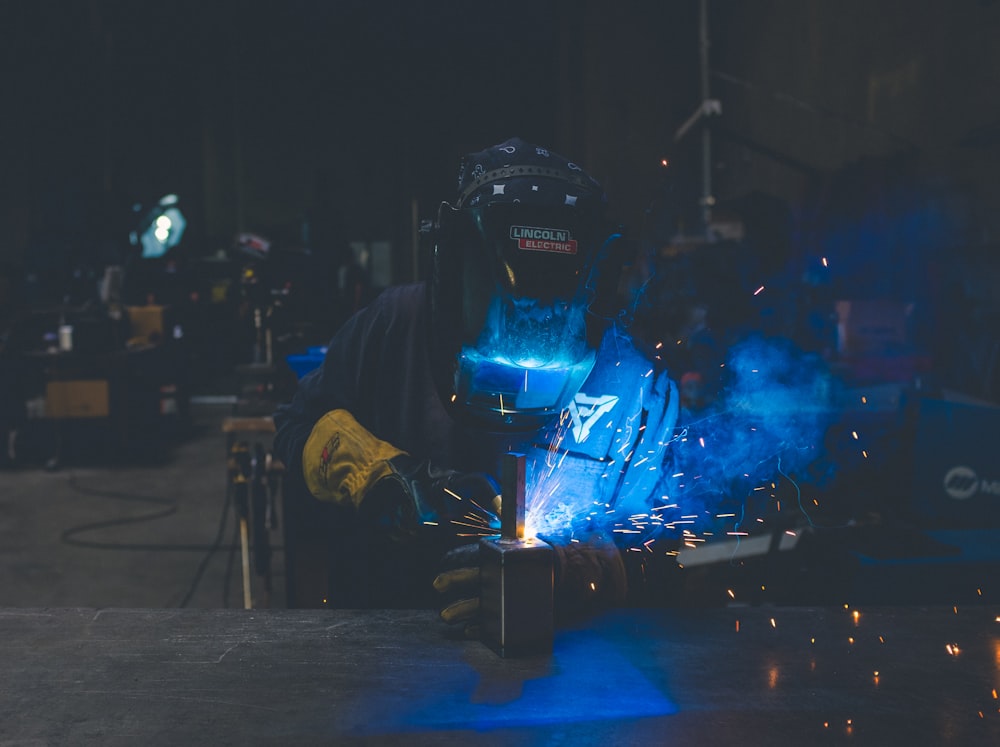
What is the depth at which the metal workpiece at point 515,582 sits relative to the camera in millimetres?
1148

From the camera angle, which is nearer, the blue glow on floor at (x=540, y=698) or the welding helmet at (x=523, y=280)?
the blue glow on floor at (x=540, y=698)

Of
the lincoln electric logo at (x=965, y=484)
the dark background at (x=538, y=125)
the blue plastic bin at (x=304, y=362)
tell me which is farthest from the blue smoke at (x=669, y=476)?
the dark background at (x=538, y=125)

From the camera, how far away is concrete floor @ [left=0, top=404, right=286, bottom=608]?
4.01m

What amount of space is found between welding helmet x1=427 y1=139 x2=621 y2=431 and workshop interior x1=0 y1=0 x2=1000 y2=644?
4.0 inches

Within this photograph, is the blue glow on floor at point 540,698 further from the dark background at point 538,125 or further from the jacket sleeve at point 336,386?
the dark background at point 538,125

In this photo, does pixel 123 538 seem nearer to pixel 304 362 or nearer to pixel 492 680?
pixel 304 362

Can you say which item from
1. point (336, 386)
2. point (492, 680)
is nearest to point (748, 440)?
point (336, 386)

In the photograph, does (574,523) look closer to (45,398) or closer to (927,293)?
(927,293)

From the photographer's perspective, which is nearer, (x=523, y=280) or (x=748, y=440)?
(x=523, y=280)

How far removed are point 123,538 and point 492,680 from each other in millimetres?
4345

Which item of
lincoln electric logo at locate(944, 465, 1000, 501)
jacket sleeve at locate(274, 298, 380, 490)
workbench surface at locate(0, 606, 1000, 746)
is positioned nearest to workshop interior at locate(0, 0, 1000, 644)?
lincoln electric logo at locate(944, 465, 1000, 501)

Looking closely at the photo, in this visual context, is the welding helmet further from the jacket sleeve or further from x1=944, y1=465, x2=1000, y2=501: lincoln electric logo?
x1=944, y1=465, x2=1000, y2=501: lincoln electric logo

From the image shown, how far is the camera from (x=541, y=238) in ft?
4.54

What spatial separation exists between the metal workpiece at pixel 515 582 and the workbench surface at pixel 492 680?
0.03 m
